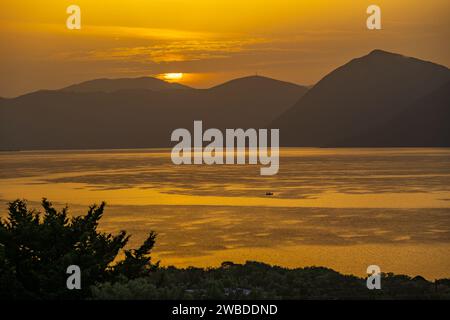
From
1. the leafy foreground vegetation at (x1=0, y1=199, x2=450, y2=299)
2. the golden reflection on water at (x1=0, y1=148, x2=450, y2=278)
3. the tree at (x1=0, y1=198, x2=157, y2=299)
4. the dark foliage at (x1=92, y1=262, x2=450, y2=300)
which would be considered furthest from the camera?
the golden reflection on water at (x1=0, y1=148, x2=450, y2=278)

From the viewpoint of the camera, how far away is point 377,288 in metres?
17.6

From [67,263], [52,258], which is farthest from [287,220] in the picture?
[67,263]

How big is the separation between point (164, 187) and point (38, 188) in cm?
1543

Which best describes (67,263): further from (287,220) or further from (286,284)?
Result: (287,220)

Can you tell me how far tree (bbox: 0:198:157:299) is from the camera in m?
11.5

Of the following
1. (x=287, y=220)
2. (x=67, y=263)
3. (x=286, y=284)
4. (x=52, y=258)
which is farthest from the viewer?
(x=287, y=220)

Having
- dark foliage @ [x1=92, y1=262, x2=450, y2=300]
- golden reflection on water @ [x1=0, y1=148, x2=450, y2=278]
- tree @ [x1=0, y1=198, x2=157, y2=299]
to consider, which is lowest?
dark foliage @ [x1=92, y1=262, x2=450, y2=300]

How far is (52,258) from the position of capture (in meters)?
12.2

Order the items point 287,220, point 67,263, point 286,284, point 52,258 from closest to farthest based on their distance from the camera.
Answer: point 67,263 < point 52,258 < point 286,284 < point 287,220

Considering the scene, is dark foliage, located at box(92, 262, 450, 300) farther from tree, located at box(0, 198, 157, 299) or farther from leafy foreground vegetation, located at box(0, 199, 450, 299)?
tree, located at box(0, 198, 157, 299)

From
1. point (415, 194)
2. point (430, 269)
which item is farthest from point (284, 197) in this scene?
point (430, 269)

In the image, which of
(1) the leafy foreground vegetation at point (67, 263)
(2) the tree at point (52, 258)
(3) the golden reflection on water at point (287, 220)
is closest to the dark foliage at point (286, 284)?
(1) the leafy foreground vegetation at point (67, 263)

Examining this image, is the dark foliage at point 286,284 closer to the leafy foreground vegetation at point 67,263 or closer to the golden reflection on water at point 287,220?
the leafy foreground vegetation at point 67,263

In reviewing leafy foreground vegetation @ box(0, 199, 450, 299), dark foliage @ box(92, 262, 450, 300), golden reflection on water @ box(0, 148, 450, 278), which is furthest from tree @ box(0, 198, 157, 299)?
golden reflection on water @ box(0, 148, 450, 278)
